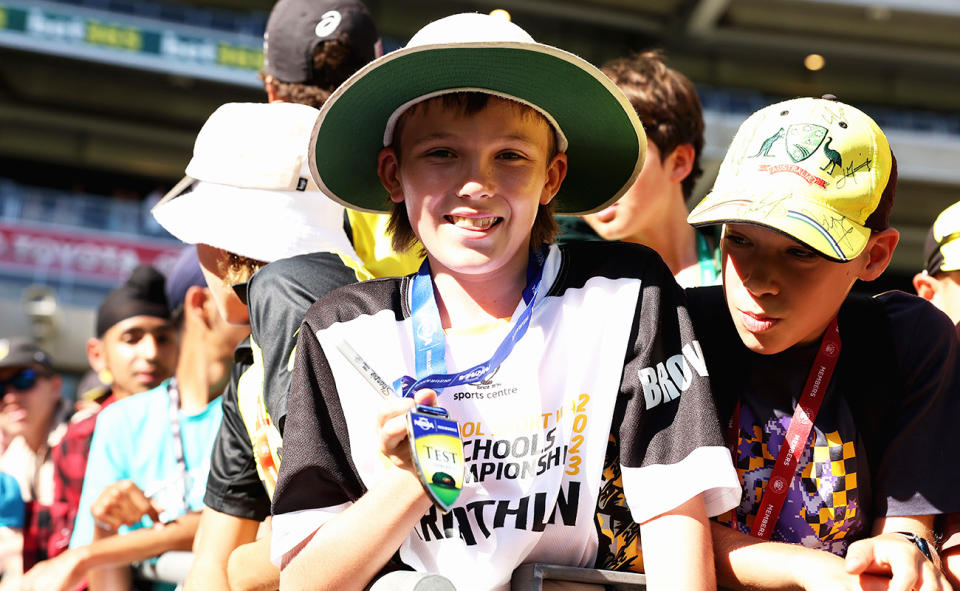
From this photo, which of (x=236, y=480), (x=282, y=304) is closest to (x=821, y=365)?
(x=282, y=304)

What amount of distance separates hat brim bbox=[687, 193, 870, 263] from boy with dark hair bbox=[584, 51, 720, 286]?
113 cm

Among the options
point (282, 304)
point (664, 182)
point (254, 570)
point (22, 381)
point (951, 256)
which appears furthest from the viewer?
point (22, 381)

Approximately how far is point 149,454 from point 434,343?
197 cm

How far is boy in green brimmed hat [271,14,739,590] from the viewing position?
1536 millimetres

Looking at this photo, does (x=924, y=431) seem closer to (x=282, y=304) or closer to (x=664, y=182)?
(x=282, y=304)

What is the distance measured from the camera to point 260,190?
7.43 feet

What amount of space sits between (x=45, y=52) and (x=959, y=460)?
69.1ft

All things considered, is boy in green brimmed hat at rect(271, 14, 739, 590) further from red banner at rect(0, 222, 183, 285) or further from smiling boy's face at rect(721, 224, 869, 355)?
red banner at rect(0, 222, 183, 285)

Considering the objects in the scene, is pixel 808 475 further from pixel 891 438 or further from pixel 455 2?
pixel 455 2

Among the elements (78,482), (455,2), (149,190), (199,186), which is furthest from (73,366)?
(199,186)

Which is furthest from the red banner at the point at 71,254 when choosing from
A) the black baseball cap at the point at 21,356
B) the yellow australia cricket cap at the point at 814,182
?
the yellow australia cricket cap at the point at 814,182

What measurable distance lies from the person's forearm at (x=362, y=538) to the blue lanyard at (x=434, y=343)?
0.50 feet

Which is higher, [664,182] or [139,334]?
[664,182]

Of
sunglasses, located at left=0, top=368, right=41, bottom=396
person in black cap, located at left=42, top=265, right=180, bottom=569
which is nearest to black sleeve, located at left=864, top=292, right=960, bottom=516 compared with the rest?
person in black cap, located at left=42, top=265, right=180, bottom=569
